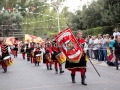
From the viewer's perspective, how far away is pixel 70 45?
10.8 m

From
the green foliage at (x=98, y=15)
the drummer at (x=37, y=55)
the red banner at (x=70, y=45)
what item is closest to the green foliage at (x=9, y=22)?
the green foliage at (x=98, y=15)

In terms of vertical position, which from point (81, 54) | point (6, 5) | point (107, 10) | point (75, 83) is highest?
point (6, 5)

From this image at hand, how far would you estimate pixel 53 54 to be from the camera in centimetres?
1495

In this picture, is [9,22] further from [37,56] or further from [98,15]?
[37,56]

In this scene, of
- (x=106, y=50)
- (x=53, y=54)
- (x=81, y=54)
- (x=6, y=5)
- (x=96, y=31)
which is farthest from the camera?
(x=6, y=5)

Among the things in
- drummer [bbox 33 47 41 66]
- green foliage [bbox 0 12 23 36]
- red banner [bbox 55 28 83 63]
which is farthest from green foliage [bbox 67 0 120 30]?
green foliage [bbox 0 12 23 36]

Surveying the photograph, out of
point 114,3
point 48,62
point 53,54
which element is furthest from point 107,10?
point 53,54

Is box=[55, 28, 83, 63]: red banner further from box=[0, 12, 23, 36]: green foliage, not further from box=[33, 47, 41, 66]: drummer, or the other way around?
box=[0, 12, 23, 36]: green foliage

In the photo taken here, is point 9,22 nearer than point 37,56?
No

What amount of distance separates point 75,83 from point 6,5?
2214 inches

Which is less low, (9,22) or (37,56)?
(9,22)

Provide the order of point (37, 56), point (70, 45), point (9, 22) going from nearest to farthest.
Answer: point (70, 45) → point (37, 56) → point (9, 22)

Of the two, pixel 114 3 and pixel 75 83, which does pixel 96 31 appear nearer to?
pixel 114 3

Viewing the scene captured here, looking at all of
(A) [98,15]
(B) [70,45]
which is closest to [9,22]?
(A) [98,15]
